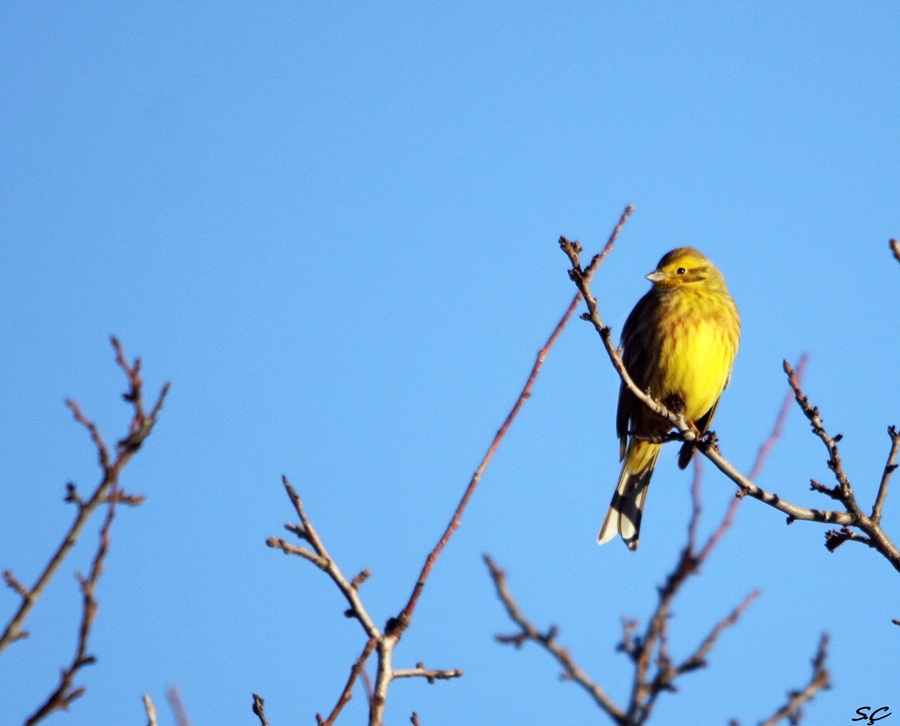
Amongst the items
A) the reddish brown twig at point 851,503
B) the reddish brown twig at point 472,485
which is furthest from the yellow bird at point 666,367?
the reddish brown twig at point 472,485

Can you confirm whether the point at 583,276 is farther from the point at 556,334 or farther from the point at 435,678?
the point at 435,678

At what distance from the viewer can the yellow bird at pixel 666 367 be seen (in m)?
7.62

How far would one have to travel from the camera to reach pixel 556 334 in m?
3.70

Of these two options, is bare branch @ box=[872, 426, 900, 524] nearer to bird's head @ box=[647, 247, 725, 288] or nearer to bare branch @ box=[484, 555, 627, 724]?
bare branch @ box=[484, 555, 627, 724]

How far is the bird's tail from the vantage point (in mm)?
7766

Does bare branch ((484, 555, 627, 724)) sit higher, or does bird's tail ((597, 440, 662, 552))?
bird's tail ((597, 440, 662, 552))

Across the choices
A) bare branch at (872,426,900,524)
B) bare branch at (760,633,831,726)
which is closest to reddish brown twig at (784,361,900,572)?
bare branch at (872,426,900,524)

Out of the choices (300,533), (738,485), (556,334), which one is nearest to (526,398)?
(556,334)

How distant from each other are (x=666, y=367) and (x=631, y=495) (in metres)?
0.98

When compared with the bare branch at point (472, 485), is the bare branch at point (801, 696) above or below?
below

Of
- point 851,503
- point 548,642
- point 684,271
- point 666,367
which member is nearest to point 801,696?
point 548,642

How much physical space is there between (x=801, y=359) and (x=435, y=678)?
2.85m

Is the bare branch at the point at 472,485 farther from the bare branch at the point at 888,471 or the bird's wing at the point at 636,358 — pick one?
the bird's wing at the point at 636,358

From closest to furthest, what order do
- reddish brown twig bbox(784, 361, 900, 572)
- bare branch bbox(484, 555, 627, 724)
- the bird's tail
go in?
bare branch bbox(484, 555, 627, 724)
reddish brown twig bbox(784, 361, 900, 572)
the bird's tail
